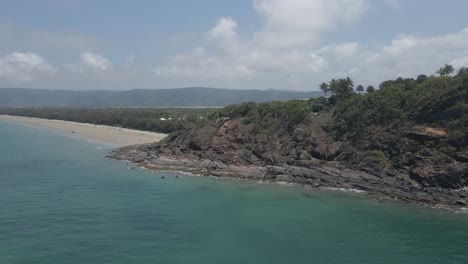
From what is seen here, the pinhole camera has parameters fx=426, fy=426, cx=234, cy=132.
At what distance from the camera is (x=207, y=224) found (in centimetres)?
4472

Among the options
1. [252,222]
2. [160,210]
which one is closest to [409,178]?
[252,222]

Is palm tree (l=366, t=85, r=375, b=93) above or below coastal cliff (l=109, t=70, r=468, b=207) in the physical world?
above

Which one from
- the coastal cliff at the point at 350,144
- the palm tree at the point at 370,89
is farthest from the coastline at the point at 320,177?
the palm tree at the point at 370,89

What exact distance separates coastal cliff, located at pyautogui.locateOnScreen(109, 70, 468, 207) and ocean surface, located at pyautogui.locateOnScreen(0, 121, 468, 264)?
648 cm

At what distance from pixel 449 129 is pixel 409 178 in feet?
32.2

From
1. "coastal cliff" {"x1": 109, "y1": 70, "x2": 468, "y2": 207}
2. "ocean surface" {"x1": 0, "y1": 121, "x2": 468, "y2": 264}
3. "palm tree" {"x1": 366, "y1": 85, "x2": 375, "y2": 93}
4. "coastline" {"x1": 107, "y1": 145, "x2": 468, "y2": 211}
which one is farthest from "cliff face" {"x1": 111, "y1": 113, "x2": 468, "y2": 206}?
"palm tree" {"x1": 366, "y1": 85, "x2": 375, "y2": 93}

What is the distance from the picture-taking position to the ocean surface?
119 feet

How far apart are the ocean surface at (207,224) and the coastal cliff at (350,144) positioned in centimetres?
648

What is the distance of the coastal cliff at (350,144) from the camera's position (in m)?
60.0

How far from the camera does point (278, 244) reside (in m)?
38.9

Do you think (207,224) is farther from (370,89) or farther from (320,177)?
(370,89)

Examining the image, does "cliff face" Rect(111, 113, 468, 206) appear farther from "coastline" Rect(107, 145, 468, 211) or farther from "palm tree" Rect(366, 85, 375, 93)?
"palm tree" Rect(366, 85, 375, 93)

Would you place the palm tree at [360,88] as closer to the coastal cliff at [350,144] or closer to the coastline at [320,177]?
the coastal cliff at [350,144]

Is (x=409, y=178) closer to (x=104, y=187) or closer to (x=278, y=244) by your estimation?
(x=278, y=244)
